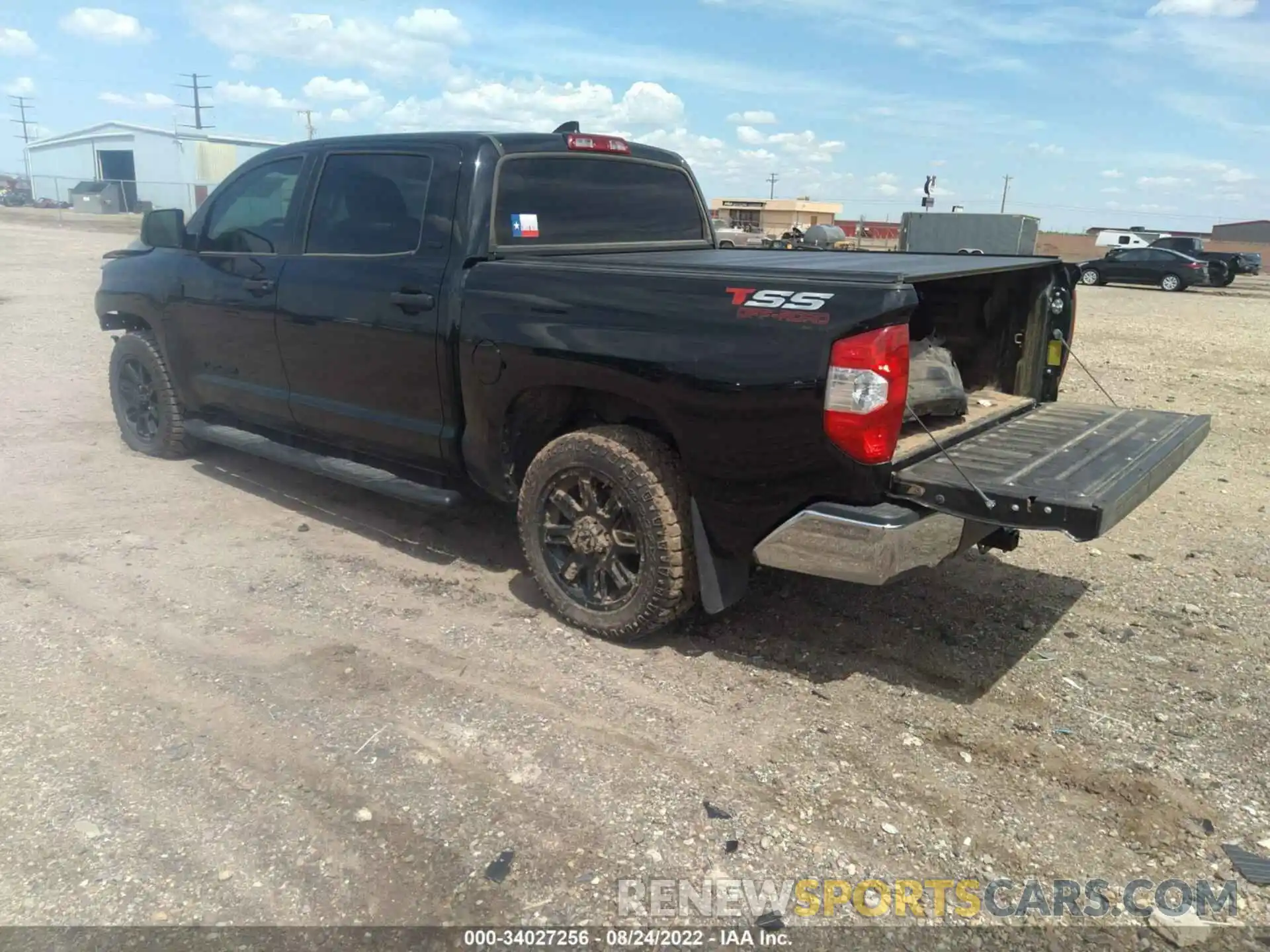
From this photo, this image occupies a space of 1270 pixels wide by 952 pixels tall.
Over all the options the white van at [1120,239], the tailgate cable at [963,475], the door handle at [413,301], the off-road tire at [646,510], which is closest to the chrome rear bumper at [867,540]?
the tailgate cable at [963,475]

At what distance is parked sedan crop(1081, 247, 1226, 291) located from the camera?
26.9m

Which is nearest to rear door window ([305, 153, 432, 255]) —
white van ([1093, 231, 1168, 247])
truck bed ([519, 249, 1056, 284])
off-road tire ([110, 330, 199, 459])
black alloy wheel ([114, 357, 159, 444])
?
truck bed ([519, 249, 1056, 284])

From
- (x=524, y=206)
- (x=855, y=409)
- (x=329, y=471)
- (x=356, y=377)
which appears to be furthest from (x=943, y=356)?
(x=329, y=471)

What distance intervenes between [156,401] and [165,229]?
122 cm

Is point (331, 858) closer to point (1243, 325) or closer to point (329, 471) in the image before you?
point (329, 471)

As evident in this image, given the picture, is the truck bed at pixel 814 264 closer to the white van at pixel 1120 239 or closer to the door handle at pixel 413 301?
the door handle at pixel 413 301

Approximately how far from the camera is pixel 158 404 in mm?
6199

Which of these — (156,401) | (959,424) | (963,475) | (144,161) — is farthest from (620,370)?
(144,161)

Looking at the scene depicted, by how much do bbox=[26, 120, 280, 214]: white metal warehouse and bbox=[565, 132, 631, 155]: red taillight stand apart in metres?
50.6

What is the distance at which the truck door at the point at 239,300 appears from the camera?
5.05 meters

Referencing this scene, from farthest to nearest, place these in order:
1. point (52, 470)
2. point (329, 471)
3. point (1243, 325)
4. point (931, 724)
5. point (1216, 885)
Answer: point (1243, 325) < point (52, 470) < point (329, 471) < point (931, 724) < point (1216, 885)

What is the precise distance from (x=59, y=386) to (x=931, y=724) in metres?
8.35

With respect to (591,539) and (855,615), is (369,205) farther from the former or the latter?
(855,615)

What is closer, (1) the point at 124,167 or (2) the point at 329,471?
(2) the point at 329,471
